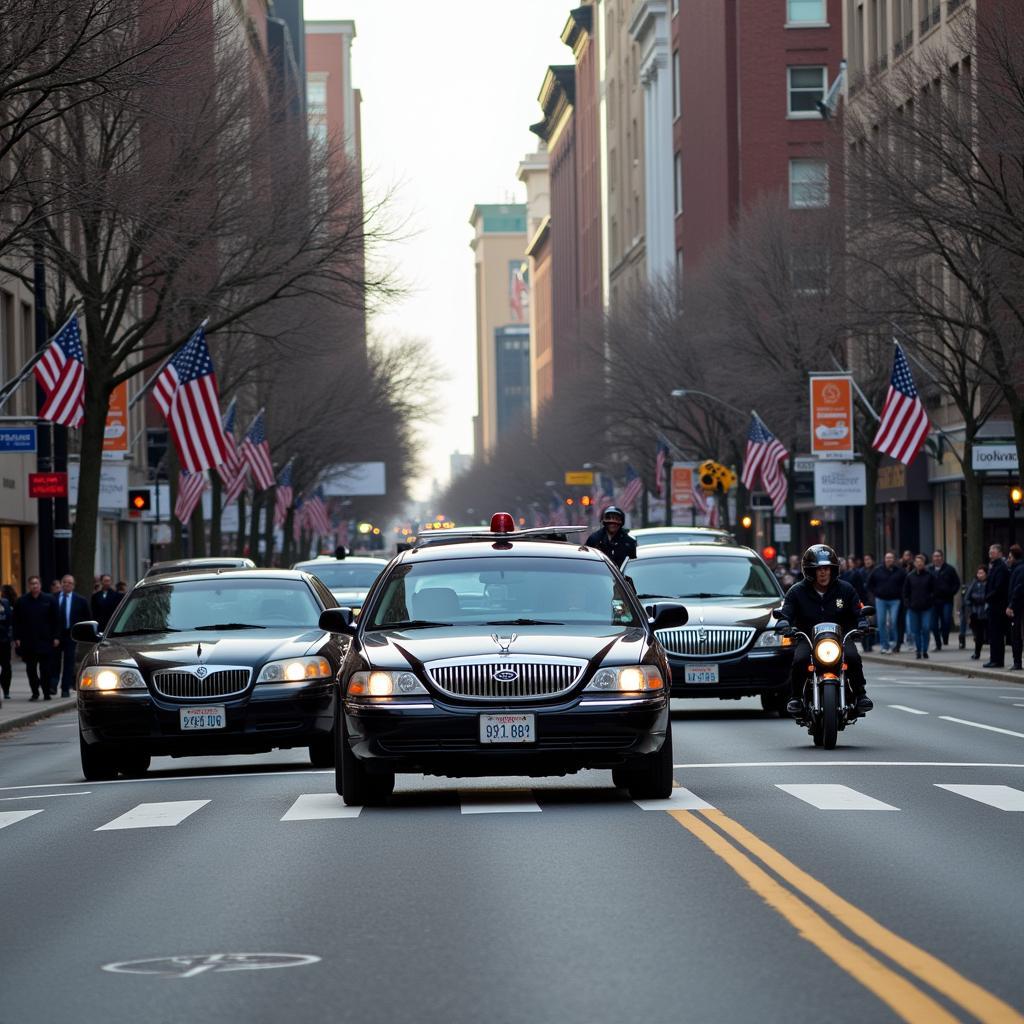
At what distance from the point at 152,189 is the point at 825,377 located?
23656 mm

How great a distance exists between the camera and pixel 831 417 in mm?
53781

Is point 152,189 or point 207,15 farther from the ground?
point 207,15

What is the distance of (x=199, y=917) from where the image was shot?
9.99m

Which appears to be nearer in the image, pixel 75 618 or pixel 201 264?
pixel 75 618

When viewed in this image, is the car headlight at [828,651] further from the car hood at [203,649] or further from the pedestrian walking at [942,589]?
the pedestrian walking at [942,589]

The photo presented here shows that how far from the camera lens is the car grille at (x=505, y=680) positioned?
13.9m

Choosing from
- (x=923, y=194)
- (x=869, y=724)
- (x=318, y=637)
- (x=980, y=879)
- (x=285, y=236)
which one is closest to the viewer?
(x=980, y=879)

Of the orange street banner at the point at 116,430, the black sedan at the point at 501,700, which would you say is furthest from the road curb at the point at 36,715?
the black sedan at the point at 501,700

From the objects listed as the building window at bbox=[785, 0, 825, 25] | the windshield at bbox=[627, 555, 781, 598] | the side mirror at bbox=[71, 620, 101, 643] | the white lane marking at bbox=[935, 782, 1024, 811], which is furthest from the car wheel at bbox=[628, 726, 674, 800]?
the building window at bbox=[785, 0, 825, 25]

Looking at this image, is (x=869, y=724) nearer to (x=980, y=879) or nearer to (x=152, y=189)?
(x=980, y=879)

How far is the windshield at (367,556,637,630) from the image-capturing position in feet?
48.9

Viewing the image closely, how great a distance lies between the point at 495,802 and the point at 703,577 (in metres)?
11.2

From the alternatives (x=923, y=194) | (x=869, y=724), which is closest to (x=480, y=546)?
(x=869, y=724)

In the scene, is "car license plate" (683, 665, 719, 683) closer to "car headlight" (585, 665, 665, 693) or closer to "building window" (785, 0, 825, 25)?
"car headlight" (585, 665, 665, 693)
